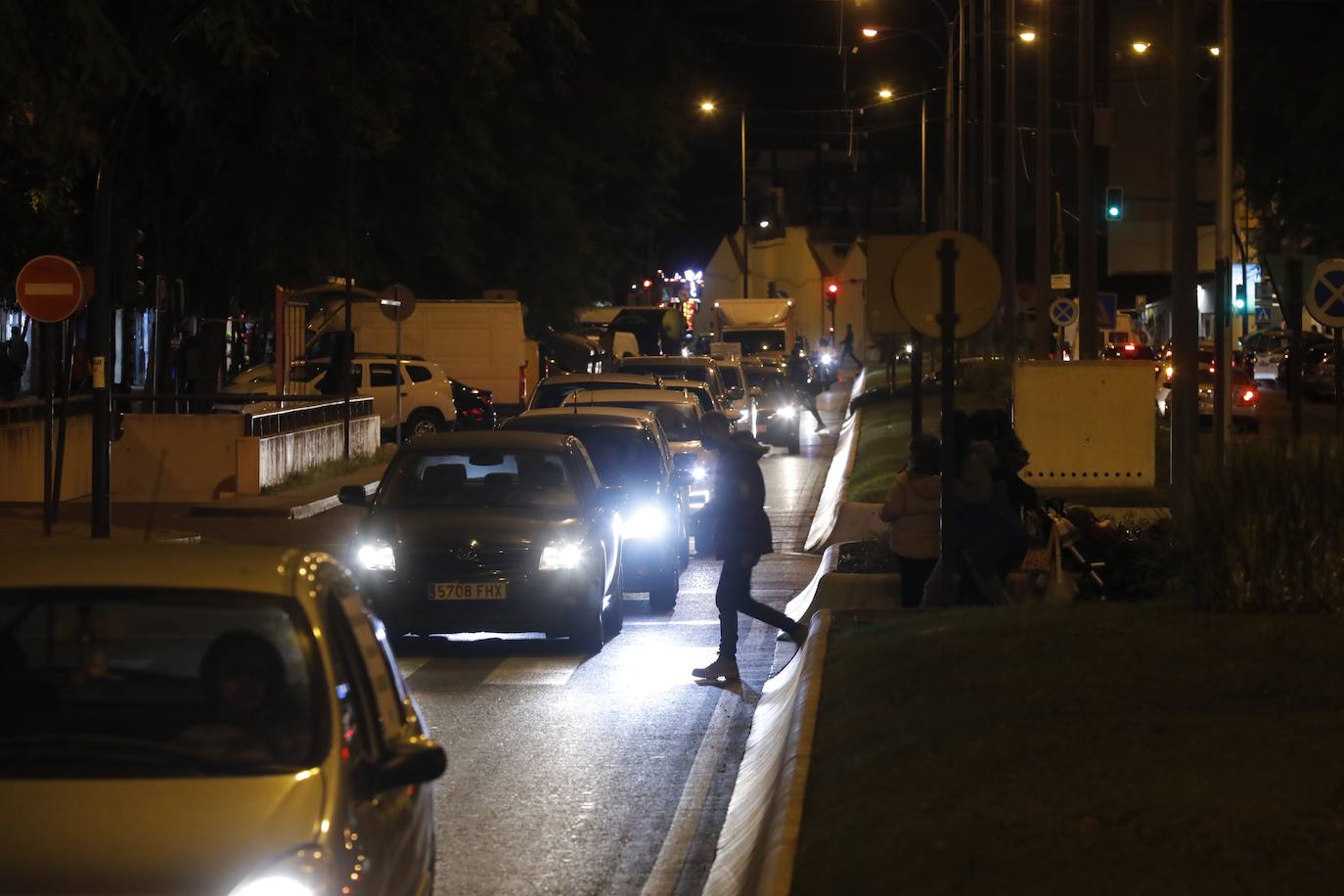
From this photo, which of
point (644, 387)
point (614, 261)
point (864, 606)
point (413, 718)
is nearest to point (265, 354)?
point (614, 261)

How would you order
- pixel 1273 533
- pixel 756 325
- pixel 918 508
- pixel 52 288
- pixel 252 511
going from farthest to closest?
1. pixel 756 325
2. pixel 252 511
3. pixel 52 288
4. pixel 918 508
5. pixel 1273 533

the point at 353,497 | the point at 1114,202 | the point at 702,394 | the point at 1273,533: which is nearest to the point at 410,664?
the point at 353,497

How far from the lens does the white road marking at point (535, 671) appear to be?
1259cm

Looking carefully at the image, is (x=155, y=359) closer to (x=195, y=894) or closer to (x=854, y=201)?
(x=195, y=894)

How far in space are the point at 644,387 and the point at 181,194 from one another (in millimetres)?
11751

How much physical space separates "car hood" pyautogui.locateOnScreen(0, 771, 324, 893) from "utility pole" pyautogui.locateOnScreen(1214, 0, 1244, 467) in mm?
13965

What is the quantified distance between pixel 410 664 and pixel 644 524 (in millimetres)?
3545

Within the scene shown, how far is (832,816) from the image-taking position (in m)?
7.37

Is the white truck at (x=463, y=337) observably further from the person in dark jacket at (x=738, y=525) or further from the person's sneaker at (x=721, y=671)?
the person's sneaker at (x=721, y=671)

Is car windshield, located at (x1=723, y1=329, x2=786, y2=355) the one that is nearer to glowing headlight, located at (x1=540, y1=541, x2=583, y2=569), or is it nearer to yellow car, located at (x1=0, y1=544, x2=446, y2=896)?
glowing headlight, located at (x1=540, y1=541, x2=583, y2=569)

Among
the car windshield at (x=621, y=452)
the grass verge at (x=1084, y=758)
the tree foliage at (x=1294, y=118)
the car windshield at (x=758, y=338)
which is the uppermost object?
the tree foliage at (x=1294, y=118)

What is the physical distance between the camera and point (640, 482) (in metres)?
17.0

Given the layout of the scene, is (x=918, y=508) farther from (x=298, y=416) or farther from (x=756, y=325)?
(x=756, y=325)

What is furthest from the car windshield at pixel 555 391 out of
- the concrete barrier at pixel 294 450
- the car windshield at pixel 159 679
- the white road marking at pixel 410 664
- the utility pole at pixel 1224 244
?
the car windshield at pixel 159 679
